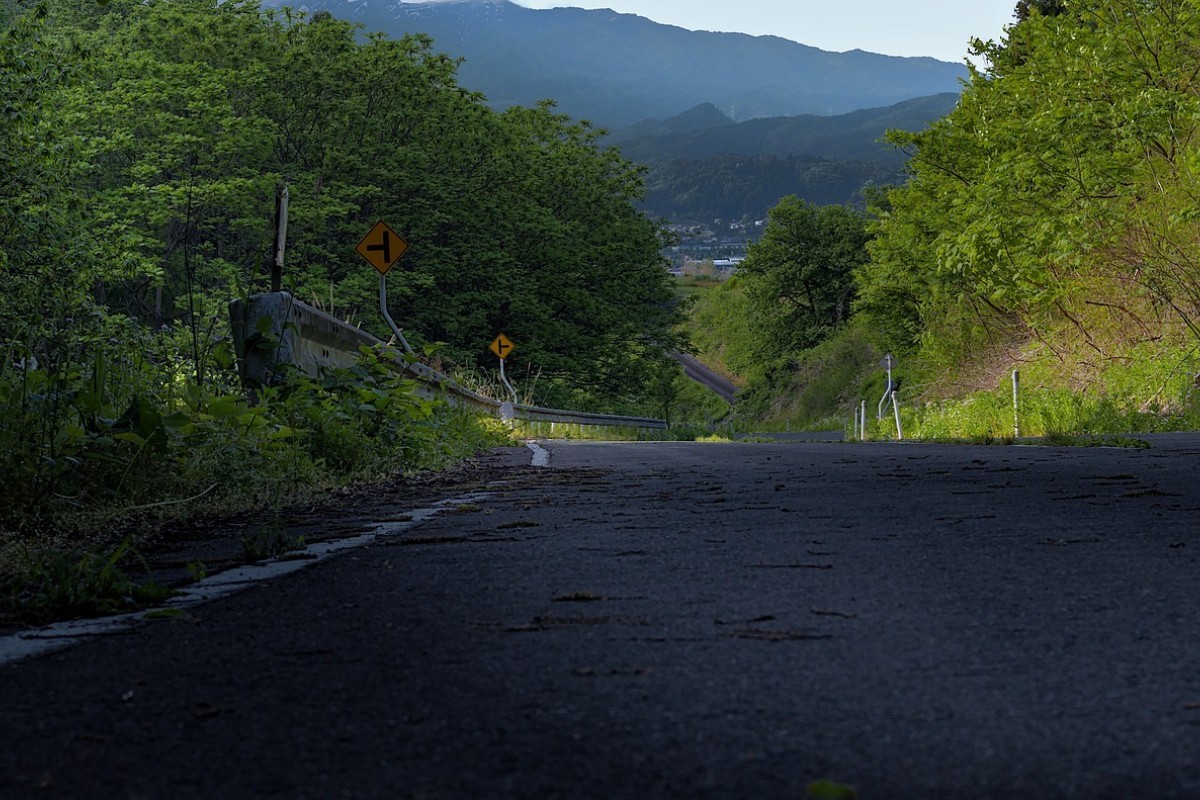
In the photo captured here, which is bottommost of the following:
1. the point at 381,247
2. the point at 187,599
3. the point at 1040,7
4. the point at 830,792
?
the point at 187,599

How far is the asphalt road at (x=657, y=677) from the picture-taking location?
1.93 metres

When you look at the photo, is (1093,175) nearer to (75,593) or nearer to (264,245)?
(264,245)

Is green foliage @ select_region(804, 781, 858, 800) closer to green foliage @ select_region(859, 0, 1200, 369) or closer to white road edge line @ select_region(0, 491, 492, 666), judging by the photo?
white road edge line @ select_region(0, 491, 492, 666)

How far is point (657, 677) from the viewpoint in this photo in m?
2.56

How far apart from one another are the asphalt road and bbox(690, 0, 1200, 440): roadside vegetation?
12.4 metres

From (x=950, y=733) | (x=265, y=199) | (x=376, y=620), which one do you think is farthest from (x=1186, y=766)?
(x=265, y=199)

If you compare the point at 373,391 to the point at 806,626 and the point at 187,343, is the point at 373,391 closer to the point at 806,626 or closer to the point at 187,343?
the point at 187,343

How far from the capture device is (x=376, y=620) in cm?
329

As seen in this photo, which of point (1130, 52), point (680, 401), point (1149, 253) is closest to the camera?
point (1149, 253)

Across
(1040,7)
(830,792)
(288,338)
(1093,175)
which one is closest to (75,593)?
(830,792)

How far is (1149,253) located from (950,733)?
23.5 m

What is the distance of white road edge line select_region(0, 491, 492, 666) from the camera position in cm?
306

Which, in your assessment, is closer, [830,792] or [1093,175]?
[830,792]

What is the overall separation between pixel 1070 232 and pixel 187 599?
75.9ft
